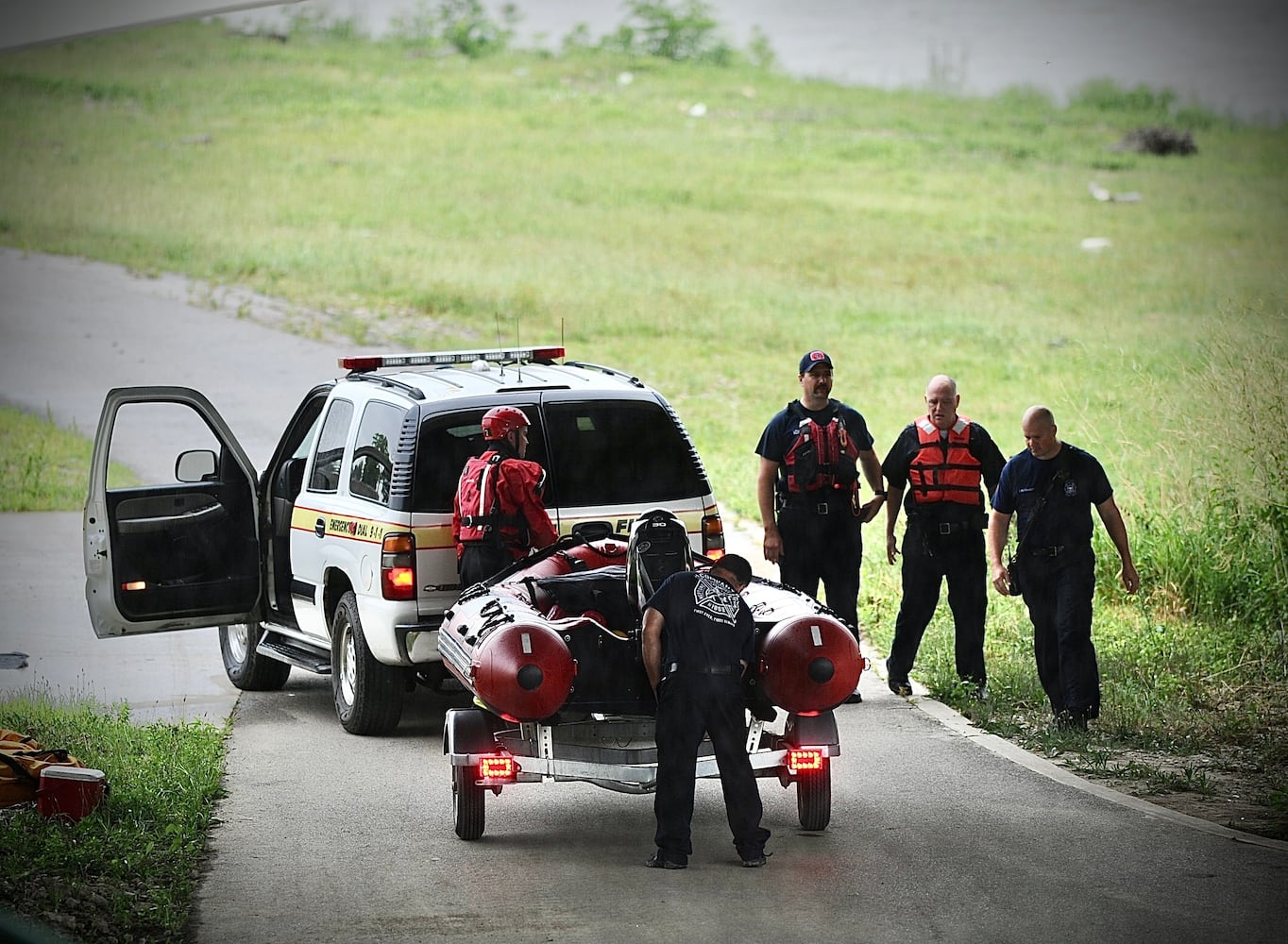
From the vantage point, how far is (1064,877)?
741cm

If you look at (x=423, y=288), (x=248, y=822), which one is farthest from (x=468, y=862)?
(x=423, y=288)

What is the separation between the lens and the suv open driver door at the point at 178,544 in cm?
1031

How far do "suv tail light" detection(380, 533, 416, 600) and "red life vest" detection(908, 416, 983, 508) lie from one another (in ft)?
10.6

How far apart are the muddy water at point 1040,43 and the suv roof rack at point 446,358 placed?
51.6 meters

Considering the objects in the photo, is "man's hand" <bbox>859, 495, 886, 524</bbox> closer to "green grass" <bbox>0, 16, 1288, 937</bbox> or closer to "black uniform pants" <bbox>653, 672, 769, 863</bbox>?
"green grass" <bbox>0, 16, 1288, 937</bbox>

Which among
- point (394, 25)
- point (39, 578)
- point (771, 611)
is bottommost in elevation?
point (39, 578)

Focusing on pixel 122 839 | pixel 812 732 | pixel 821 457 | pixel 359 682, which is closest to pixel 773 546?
pixel 821 457

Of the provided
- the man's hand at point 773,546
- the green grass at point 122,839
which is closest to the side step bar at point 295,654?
the green grass at point 122,839

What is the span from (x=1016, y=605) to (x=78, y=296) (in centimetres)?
2699

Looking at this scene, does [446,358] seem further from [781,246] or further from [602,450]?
[781,246]

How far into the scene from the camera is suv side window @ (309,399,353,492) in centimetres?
1045

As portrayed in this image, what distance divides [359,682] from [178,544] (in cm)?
158

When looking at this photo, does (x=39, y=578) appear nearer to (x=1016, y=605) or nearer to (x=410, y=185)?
(x=1016, y=605)

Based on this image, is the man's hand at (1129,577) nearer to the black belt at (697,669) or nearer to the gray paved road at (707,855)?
the gray paved road at (707,855)
